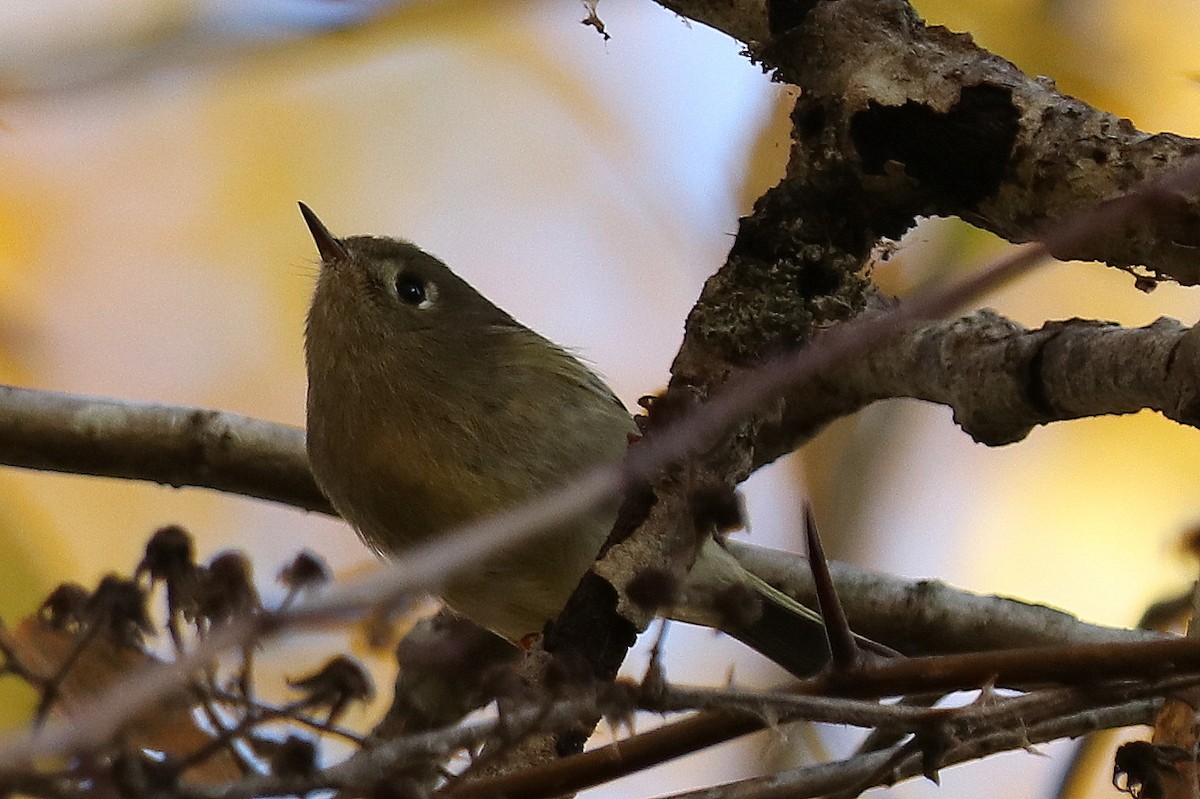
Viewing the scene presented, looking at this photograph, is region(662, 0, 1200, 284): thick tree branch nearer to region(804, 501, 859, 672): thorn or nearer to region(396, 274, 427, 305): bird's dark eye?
region(804, 501, 859, 672): thorn

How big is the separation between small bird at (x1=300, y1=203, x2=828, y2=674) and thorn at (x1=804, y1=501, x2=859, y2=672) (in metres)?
0.83

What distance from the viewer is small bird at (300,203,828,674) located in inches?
65.3

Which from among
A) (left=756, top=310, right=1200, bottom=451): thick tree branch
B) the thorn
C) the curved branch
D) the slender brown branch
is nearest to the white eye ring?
the curved branch

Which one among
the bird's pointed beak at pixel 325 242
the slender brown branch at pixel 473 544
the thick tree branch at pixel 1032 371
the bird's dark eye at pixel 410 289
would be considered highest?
the bird's pointed beak at pixel 325 242

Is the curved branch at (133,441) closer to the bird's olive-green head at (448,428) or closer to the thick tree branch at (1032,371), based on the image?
the bird's olive-green head at (448,428)

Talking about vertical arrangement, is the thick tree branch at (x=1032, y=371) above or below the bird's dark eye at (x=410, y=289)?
below

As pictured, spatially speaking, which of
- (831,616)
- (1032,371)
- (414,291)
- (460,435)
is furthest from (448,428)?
(831,616)

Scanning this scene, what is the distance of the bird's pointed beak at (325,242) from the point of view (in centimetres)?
192

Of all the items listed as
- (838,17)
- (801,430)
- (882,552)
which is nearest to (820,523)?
(882,552)

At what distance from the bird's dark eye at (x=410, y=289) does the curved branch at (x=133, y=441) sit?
287 millimetres

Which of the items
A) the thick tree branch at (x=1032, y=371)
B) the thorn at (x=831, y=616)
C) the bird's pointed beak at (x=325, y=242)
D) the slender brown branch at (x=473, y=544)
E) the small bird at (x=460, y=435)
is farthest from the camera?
the bird's pointed beak at (x=325, y=242)

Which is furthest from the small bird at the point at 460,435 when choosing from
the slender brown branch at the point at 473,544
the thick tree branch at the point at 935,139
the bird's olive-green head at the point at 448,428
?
the slender brown branch at the point at 473,544

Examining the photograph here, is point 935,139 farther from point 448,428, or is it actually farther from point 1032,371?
point 448,428

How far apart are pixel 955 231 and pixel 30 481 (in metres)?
1.56
